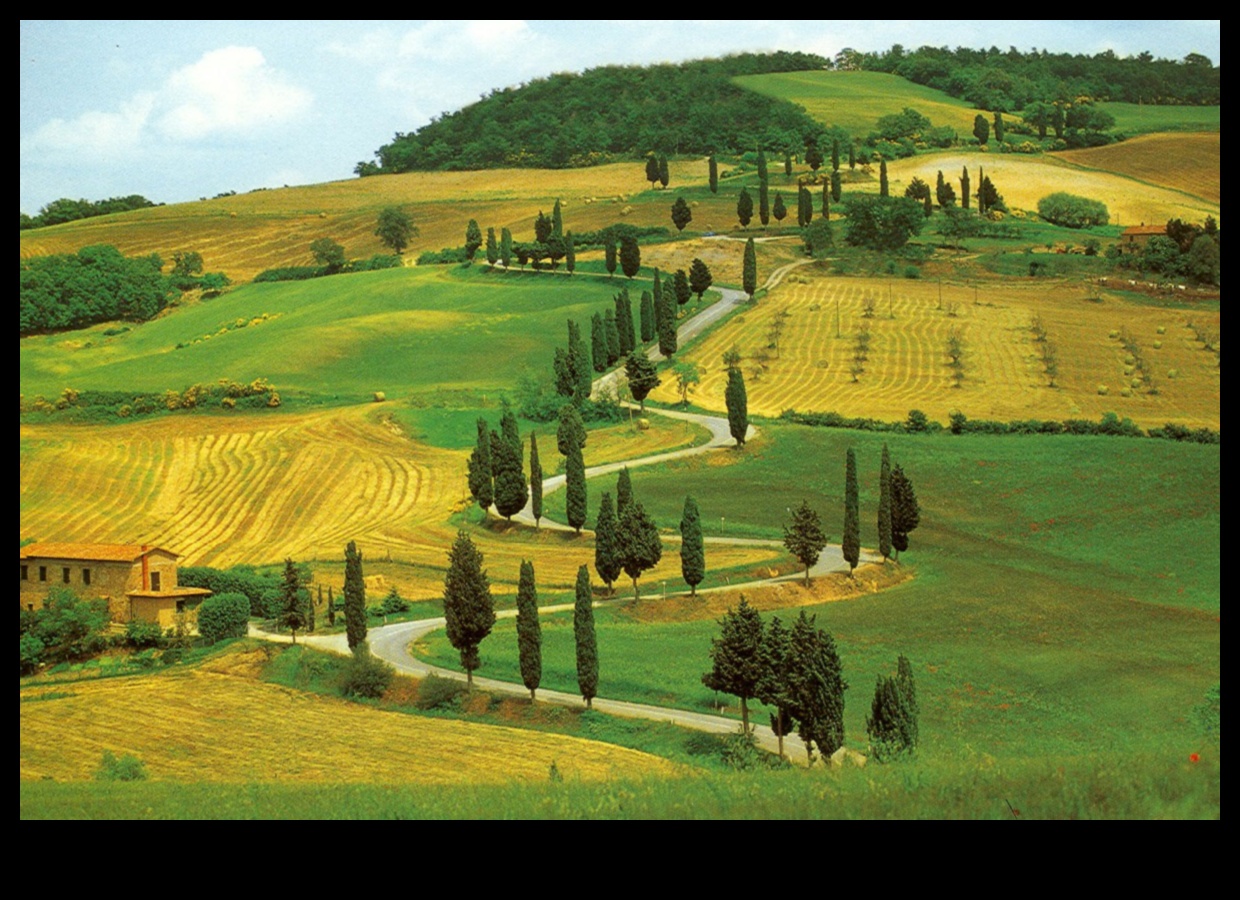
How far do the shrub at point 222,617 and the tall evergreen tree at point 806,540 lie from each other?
14.7 meters

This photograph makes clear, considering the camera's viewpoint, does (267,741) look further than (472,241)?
No

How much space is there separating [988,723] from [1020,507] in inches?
615

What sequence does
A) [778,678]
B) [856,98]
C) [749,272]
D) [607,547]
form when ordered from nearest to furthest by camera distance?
[778,678]
[607,547]
[749,272]
[856,98]

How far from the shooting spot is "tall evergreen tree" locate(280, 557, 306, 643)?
122 ft

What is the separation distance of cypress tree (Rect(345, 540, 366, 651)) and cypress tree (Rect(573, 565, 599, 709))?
7106 millimetres

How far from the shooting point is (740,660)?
28406 millimetres

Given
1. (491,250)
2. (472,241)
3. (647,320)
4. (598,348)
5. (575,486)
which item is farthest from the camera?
(472,241)

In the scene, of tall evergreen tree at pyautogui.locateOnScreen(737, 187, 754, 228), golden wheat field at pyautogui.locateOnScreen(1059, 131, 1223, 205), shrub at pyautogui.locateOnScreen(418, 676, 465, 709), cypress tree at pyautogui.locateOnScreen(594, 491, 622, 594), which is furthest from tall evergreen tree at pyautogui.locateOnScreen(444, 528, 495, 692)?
tall evergreen tree at pyautogui.locateOnScreen(737, 187, 754, 228)

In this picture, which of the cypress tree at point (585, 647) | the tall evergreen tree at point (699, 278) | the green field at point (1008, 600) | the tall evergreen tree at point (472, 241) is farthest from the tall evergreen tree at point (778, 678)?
the tall evergreen tree at point (472, 241)

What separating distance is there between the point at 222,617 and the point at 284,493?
415 inches

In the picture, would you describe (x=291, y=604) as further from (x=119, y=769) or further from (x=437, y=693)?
(x=119, y=769)

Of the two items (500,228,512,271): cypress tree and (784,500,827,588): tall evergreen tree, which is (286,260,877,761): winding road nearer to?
(784,500,827,588): tall evergreen tree

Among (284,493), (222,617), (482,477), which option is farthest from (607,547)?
(284,493)

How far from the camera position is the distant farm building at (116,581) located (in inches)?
1502
